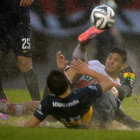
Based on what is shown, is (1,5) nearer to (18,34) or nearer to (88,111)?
(18,34)

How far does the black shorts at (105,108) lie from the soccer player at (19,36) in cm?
113

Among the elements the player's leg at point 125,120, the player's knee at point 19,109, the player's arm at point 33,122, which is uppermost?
the player's arm at point 33,122

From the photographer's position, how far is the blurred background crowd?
8625 mm

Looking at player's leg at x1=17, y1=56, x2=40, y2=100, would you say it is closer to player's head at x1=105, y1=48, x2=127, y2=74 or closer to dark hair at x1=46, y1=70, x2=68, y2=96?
player's head at x1=105, y1=48, x2=127, y2=74

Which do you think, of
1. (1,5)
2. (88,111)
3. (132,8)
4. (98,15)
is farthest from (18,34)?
(132,8)

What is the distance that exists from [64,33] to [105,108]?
14.0ft

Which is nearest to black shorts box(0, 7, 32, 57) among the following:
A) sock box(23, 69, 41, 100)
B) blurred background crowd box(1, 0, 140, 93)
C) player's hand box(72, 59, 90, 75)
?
sock box(23, 69, 41, 100)

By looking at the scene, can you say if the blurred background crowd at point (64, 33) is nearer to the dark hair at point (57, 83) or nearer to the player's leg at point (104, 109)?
the player's leg at point (104, 109)

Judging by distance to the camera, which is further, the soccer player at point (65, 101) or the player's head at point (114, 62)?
the player's head at point (114, 62)

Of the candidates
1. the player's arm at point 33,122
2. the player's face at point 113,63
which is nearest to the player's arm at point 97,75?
the player's arm at point 33,122

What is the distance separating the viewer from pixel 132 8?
879 cm

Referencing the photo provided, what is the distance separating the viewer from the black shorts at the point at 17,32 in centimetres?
565

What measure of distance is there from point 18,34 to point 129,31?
11.5 ft

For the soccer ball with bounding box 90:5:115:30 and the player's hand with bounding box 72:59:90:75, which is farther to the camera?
the soccer ball with bounding box 90:5:115:30
